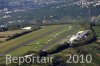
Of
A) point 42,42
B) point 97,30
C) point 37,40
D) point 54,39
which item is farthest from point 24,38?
point 97,30

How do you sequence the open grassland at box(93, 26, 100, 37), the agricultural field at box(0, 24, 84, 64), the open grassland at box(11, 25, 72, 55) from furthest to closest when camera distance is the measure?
the open grassland at box(93, 26, 100, 37), the agricultural field at box(0, 24, 84, 64), the open grassland at box(11, 25, 72, 55)

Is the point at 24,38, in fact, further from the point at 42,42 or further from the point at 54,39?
the point at 42,42

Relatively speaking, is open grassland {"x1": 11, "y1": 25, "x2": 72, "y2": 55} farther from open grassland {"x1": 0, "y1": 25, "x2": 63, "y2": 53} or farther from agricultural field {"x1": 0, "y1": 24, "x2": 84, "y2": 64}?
open grassland {"x1": 0, "y1": 25, "x2": 63, "y2": 53}

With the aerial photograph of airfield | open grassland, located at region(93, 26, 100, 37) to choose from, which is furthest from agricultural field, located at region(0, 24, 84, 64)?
open grassland, located at region(93, 26, 100, 37)

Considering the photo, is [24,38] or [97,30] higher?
[24,38]

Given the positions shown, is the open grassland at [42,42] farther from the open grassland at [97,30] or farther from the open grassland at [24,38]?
the open grassland at [97,30]

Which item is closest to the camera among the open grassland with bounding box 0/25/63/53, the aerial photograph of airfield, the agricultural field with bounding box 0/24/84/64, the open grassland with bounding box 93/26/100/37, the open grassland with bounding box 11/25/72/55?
the aerial photograph of airfield

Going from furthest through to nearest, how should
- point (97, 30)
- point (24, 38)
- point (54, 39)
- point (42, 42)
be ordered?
point (97, 30), point (24, 38), point (54, 39), point (42, 42)

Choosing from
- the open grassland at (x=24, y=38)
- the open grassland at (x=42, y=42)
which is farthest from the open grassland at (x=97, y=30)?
the open grassland at (x=24, y=38)

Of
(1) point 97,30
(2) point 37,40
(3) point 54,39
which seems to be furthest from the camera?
(1) point 97,30

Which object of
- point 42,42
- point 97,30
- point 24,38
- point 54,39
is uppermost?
point 42,42

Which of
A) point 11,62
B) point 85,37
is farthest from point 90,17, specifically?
point 11,62

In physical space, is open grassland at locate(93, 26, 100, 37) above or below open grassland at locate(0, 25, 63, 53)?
below
